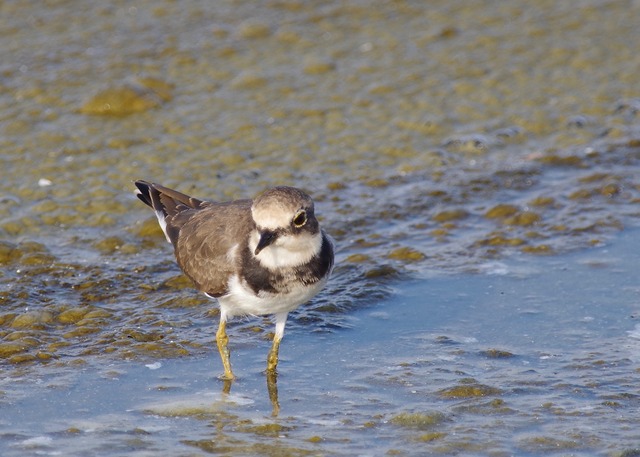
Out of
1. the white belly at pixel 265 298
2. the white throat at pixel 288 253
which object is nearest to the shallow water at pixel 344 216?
the white belly at pixel 265 298

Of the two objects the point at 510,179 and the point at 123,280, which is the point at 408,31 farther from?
the point at 123,280

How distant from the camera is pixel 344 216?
7.82 meters

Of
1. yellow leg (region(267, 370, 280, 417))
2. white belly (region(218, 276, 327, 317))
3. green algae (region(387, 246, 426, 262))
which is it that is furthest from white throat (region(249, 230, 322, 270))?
green algae (region(387, 246, 426, 262))

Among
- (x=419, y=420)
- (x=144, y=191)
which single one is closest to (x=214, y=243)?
(x=144, y=191)

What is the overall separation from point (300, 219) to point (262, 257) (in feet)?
1.01

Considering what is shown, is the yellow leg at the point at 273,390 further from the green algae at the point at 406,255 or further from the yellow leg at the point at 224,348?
the green algae at the point at 406,255

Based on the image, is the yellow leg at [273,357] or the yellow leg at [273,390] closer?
the yellow leg at [273,390]

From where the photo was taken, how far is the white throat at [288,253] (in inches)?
214

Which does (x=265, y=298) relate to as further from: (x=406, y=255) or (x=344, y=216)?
(x=344, y=216)

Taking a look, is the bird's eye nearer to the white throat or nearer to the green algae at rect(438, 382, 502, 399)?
the white throat

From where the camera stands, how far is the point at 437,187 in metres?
8.18

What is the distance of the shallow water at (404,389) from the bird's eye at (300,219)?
907 millimetres

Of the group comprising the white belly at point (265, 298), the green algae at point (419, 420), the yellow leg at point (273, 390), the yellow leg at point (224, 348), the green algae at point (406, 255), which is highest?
the white belly at point (265, 298)

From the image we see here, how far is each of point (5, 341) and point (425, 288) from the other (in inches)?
106
